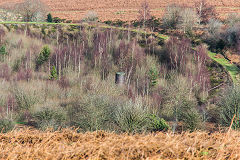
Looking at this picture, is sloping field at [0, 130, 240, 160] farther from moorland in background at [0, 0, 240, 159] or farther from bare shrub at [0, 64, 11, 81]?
bare shrub at [0, 64, 11, 81]

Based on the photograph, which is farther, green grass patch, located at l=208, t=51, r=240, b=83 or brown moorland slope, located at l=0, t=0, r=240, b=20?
brown moorland slope, located at l=0, t=0, r=240, b=20

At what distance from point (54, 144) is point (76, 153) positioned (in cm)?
56

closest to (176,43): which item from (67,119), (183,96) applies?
(183,96)

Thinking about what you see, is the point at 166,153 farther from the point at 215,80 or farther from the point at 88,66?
the point at 88,66

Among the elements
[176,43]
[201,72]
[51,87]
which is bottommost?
[51,87]

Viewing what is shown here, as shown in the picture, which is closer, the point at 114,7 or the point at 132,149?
the point at 132,149

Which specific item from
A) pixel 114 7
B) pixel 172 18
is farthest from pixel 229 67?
pixel 114 7

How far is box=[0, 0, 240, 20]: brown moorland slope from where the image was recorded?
5866 cm

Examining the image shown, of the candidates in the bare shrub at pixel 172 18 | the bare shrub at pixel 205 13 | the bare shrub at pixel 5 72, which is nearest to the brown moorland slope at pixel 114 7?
the bare shrub at pixel 205 13

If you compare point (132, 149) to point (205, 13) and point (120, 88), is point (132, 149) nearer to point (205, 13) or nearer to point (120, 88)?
point (120, 88)

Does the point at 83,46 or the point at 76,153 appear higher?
the point at 76,153

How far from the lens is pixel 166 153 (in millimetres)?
3953

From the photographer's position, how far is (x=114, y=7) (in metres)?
70.3

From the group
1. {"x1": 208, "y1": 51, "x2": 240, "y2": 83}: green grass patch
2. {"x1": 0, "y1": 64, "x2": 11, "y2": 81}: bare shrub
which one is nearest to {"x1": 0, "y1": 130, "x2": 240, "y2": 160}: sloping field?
{"x1": 208, "y1": 51, "x2": 240, "y2": 83}: green grass patch
